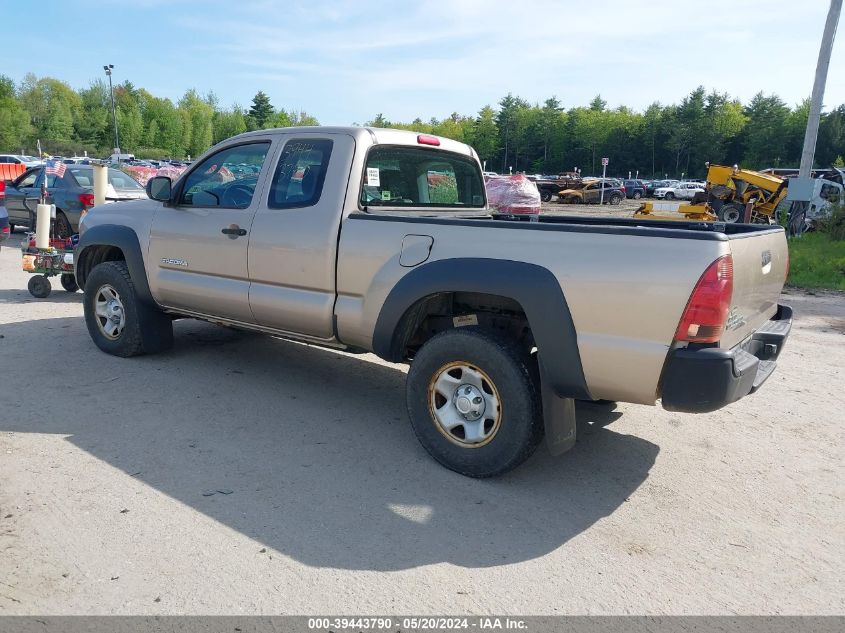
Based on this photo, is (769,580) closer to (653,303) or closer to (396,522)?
(653,303)

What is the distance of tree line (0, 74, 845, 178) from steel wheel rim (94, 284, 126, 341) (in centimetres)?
8348

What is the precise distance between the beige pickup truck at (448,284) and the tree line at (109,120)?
76635 mm

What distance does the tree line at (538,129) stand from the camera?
8450 centimetres

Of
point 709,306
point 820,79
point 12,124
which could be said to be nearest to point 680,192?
point 820,79

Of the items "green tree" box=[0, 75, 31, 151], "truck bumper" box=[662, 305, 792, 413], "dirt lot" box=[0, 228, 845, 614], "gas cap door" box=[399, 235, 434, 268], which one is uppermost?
"green tree" box=[0, 75, 31, 151]

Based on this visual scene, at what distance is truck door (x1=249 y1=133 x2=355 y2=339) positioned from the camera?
14.9 ft

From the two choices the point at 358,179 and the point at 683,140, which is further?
the point at 683,140

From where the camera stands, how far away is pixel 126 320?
19.6ft

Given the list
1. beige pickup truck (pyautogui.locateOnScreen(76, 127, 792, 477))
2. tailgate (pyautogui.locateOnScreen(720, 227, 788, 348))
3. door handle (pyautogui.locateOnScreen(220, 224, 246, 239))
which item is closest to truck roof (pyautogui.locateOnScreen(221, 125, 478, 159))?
beige pickup truck (pyautogui.locateOnScreen(76, 127, 792, 477))

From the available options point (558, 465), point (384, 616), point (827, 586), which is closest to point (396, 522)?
point (384, 616)

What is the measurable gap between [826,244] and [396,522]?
15976mm

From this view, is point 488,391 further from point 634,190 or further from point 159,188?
point 634,190

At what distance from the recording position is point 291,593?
2.83 meters

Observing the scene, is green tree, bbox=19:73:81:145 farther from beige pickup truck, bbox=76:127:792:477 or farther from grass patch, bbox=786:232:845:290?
beige pickup truck, bbox=76:127:792:477
